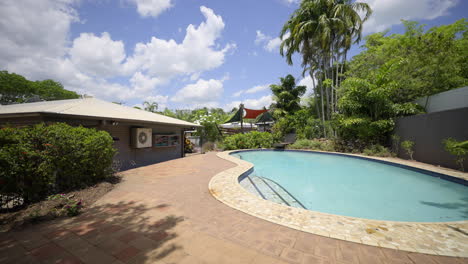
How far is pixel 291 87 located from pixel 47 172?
19932mm

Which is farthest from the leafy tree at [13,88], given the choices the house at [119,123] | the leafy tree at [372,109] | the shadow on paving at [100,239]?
the leafy tree at [372,109]

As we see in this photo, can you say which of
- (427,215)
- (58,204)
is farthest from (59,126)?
(427,215)

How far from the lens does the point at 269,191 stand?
5336 mm

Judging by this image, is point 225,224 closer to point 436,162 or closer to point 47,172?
point 47,172

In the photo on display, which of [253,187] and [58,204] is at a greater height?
[58,204]

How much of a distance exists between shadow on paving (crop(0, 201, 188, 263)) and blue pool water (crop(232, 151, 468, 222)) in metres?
3.59

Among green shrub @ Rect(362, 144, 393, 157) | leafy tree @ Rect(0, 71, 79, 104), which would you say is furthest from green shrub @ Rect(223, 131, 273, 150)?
leafy tree @ Rect(0, 71, 79, 104)

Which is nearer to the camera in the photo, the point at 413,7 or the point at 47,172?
the point at 47,172

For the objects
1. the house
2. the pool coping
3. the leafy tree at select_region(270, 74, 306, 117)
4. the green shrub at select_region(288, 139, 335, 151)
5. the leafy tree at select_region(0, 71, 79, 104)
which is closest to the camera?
the pool coping

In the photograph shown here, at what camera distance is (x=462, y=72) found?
29.3ft

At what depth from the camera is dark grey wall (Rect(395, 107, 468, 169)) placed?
237 inches

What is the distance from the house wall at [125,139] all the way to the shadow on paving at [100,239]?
3766 millimetres

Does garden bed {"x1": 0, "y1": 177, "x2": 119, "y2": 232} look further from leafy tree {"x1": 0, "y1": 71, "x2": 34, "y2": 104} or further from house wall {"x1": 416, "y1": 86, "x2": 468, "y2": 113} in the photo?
leafy tree {"x1": 0, "y1": 71, "x2": 34, "y2": 104}

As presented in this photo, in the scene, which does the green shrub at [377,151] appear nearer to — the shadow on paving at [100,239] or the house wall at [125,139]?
the shadow on paving at [100,239]
